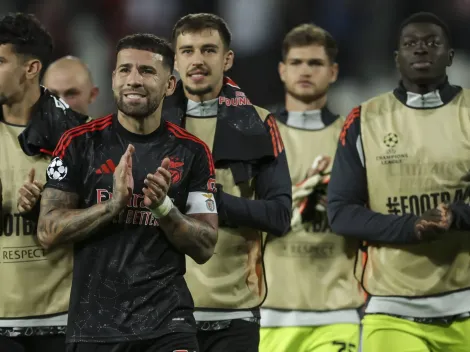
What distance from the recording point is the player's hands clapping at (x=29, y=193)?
520 centimetres

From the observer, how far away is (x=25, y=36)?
582cm

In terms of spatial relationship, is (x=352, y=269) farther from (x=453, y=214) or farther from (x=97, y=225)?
(x=97, y=225)

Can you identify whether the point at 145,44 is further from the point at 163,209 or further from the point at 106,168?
the point at 163,209

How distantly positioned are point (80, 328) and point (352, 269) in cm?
261

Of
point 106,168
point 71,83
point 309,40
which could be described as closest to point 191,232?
point 106,168

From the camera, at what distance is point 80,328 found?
471cm

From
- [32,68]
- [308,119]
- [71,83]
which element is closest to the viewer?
[32,68]

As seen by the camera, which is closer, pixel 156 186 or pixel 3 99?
pixel 156 186

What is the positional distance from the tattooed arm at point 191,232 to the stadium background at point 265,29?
472 centimetres

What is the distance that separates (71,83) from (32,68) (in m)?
2.00

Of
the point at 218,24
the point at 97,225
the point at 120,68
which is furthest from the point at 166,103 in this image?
the point at 97,225

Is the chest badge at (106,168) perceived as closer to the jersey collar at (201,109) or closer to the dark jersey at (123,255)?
the dark jersey at (123,255)

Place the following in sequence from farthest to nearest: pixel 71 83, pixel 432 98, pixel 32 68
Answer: pixel 71 83 < pixel 432 98 < pixel 32 68

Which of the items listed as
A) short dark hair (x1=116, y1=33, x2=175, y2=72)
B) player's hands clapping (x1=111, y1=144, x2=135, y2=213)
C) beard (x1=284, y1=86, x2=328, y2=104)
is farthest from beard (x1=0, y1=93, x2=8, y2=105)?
beard (x1=284, y1=86, x2=328, y2=104)
